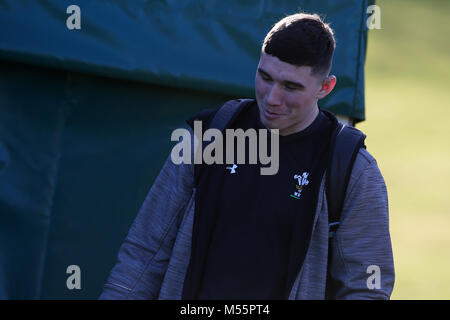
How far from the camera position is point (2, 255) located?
129 inches

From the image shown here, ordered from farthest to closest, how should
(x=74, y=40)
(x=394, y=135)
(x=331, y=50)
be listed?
1. (x=394, y=135)
2. (x=74, y=40)
3. (x=331, y=50)

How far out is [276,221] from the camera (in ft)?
7.03

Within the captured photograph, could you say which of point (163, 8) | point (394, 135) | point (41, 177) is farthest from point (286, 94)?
point (394, 135)

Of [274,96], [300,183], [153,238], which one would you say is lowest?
[153,238]

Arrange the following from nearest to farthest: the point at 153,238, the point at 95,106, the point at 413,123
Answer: the point at 153,238 < the point at 95,106 < the point at 413,123

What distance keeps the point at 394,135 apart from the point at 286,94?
6261 millimetres

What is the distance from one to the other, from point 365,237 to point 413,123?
6.59 m

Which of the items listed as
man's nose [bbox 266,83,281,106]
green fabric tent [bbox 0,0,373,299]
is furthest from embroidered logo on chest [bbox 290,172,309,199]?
green fabric tent [bbox 0,0,373,299]

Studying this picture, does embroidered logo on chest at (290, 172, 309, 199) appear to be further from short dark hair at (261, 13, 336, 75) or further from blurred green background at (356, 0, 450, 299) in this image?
blurred green background at (356, 0, 450, 299)

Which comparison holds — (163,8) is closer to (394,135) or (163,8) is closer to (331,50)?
(331,50)

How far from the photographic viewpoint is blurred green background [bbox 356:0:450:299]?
7043 millimetres

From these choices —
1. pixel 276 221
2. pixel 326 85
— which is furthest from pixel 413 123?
pixel 276 221

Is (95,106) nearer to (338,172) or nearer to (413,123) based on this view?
(338,172)
